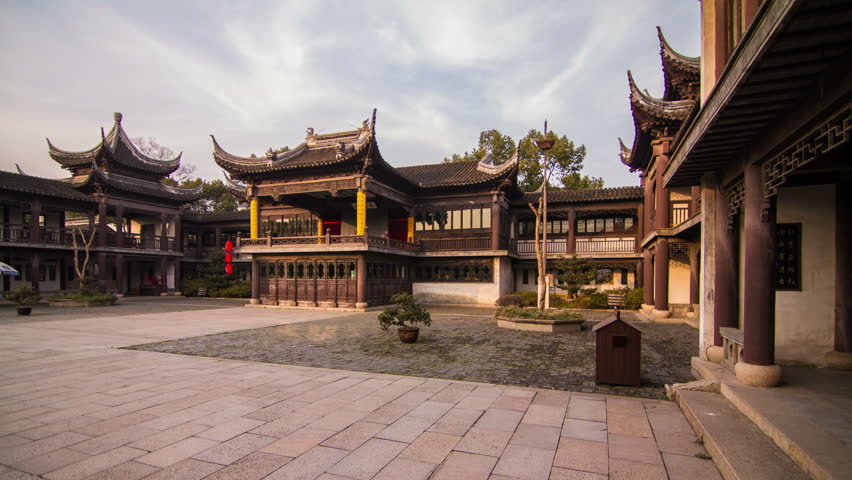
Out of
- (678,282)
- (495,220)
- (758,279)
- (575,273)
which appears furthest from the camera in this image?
(495,220)

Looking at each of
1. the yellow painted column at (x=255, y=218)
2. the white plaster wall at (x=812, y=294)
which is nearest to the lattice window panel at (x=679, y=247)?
the white plaster wall at (x=812, y=294)

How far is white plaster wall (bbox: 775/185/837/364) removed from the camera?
256 inches

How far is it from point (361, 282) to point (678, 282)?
12941 mm

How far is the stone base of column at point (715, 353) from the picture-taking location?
6.44 metres

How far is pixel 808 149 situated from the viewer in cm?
406

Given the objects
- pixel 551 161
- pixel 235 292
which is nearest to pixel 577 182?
pixel 551 161

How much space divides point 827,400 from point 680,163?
3318 millimetres

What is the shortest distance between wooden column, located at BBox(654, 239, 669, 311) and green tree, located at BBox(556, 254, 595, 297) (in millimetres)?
5473

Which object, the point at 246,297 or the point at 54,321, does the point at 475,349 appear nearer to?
the point at 54,321

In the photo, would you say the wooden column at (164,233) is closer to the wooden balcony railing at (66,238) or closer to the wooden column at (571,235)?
the wooden balcony railing at (66,238)

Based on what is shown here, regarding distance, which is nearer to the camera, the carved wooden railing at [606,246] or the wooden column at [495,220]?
the wooden column at [495,220]

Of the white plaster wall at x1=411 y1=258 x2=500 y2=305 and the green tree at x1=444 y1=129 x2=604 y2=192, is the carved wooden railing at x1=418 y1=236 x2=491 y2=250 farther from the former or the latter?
the green tree at x1=444 y1=129 x2=604 y2=192

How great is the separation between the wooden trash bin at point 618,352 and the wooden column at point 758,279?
4.48 feet

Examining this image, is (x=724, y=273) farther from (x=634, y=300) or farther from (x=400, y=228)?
(x=400, y=228)
